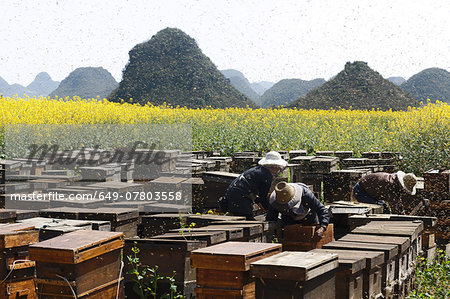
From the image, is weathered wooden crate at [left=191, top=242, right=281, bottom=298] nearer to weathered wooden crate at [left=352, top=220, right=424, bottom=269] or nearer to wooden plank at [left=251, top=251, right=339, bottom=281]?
wooden plank at [left=251, top=251, right=339, bottom=281]

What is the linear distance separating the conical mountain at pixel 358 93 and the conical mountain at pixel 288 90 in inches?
1706

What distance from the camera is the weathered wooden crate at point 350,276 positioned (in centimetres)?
480

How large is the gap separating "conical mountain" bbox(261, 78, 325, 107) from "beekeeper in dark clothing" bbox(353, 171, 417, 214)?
3435 inches

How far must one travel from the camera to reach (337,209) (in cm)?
811

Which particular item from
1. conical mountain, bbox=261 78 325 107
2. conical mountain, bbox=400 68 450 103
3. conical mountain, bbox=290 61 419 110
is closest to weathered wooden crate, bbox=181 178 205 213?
conical mountain, bbox=290 61 419 110

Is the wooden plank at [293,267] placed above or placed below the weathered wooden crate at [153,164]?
below

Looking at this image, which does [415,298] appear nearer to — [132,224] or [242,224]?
[242,224]

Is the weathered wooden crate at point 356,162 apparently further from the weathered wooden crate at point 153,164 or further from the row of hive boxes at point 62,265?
the row of hive boxes at point 62,265

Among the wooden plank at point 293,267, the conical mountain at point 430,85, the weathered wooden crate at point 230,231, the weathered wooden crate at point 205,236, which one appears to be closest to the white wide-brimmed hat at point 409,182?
the weathered wooden crate at point 230,231

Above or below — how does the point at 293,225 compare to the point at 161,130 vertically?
below

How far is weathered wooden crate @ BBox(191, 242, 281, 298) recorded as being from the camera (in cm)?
419

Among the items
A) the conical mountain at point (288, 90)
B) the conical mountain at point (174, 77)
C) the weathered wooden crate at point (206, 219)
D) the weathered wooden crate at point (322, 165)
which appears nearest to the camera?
the weathered wooden crate at point (206, 219)

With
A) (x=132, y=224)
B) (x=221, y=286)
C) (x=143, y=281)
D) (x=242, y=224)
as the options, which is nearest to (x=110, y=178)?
(x=132, y=224)

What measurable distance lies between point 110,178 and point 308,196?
13.2ft
